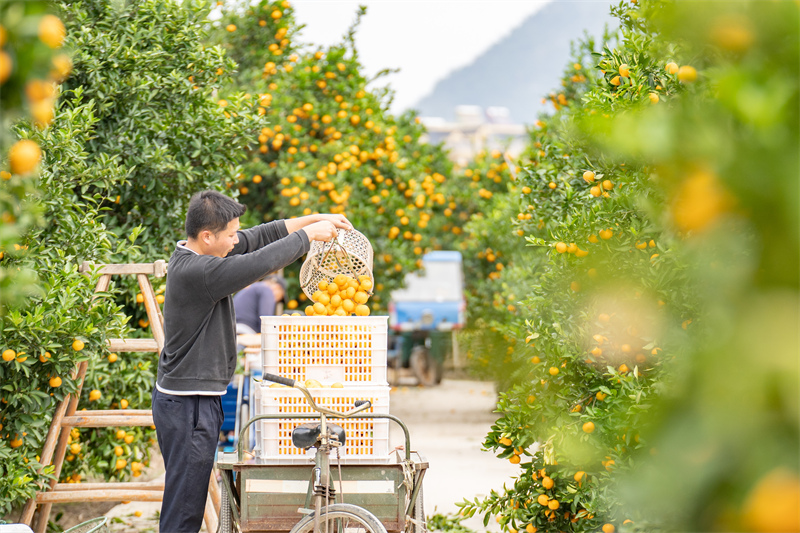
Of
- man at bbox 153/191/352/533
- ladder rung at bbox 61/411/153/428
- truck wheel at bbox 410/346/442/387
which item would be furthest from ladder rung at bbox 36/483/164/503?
truck wheel at bbox 410/346/442/387

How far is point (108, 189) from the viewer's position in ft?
14.7

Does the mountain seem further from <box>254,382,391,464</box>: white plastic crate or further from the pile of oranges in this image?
<box>254,382,391,464</box>: white plastic crate

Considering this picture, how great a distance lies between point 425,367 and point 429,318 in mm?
886

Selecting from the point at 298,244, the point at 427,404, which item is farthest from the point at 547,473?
the point at 427,404

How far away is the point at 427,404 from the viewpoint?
39.0 ft

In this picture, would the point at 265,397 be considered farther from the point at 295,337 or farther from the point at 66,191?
the point at 66,191

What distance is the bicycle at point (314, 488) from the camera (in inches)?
115

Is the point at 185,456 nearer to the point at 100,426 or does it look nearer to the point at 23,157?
the point at 100,426

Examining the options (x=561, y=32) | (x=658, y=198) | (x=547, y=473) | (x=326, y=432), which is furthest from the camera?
(x=561, y=32)

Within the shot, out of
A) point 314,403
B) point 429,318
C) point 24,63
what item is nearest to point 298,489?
point 314,403

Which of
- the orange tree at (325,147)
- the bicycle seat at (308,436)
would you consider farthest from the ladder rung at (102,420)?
the orange tree at (325,147)

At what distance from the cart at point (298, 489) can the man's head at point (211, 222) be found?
0.83 meters

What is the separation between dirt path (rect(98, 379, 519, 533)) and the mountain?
147 metres

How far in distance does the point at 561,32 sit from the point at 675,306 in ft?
591
